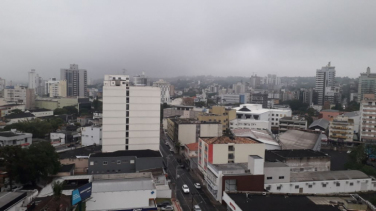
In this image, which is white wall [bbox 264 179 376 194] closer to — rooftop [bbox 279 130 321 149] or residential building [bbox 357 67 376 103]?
rooftop [bbox 279 130 321 149]

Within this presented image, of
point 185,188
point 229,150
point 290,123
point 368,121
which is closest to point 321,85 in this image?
point 290,123

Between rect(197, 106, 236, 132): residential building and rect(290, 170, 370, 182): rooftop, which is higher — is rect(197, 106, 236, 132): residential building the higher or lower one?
the higher one

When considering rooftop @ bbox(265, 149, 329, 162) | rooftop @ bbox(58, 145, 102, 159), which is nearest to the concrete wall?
rooftop @ bbox(58, 145, 102, 159)

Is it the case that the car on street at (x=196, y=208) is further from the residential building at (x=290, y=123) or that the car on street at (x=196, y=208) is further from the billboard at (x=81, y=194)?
the residential building at (x=290, y=123)

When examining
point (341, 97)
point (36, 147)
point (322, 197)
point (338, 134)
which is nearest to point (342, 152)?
point (338, 134)

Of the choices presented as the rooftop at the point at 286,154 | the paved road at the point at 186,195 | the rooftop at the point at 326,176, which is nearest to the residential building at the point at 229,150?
the paved road at the point at 186,195

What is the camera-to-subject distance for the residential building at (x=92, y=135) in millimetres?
21000

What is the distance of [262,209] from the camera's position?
9.15 meters

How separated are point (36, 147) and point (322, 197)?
12023mm

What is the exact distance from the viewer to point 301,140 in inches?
843

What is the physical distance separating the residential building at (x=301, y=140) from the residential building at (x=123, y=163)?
30.6ft

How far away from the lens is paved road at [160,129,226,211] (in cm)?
1198

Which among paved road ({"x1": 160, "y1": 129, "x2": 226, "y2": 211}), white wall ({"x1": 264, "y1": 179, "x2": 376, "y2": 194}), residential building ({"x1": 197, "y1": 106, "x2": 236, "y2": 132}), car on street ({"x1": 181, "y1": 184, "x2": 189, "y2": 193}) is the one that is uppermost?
residential building ({"x1": 197, "y1": 106, "x2": 236, "y2": 132})

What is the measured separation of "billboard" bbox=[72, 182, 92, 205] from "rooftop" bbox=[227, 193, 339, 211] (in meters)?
4.72
